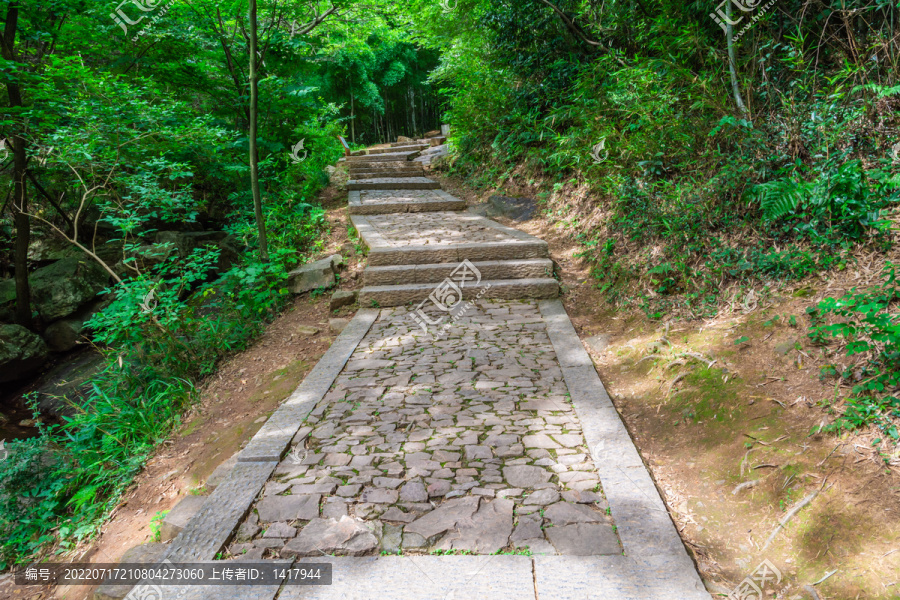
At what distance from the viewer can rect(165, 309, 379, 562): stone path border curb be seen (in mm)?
2201

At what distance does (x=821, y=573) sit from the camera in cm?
185

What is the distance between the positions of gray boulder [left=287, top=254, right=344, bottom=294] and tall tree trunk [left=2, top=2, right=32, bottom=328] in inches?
115

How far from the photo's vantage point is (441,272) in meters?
5.80

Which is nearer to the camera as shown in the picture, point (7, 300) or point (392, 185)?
point (7, 300)

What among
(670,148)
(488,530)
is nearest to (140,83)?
(670,148)

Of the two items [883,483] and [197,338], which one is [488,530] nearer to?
[883,483]

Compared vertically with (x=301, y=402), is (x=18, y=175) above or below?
above

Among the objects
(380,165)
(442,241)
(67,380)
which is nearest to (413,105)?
(380,165)

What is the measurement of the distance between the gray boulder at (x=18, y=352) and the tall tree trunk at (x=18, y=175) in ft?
1.38

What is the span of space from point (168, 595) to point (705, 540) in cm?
231

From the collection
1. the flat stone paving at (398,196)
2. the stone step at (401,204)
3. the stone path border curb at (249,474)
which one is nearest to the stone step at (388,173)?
the flat stone paving at (398,196)

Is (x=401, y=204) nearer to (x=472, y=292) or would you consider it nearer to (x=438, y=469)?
(x=472, y=292)

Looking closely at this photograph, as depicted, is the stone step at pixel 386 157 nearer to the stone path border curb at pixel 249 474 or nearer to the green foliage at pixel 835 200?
the stone path border curb at pixel 249 474

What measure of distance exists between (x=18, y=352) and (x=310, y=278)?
4926 mm
